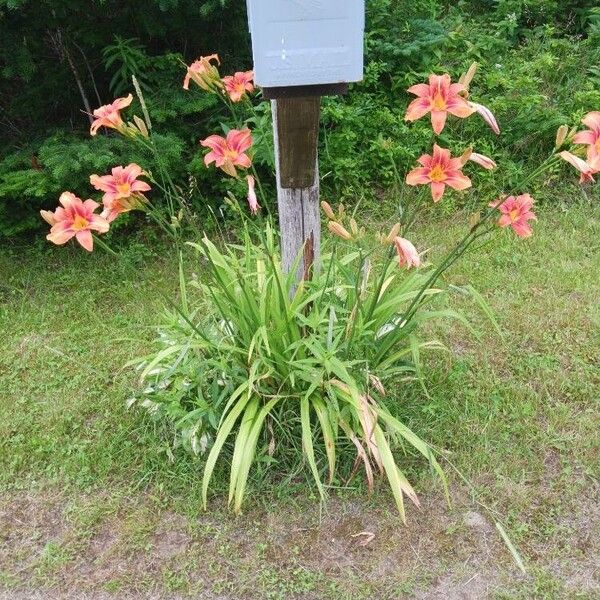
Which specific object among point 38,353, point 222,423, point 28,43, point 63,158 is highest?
point 28,43

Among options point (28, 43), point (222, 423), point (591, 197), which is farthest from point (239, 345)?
point (591, 197)

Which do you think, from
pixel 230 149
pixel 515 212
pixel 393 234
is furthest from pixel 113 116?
pixel 515 212

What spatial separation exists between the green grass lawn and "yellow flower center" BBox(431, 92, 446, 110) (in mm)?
1050

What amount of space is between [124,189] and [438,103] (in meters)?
0.92

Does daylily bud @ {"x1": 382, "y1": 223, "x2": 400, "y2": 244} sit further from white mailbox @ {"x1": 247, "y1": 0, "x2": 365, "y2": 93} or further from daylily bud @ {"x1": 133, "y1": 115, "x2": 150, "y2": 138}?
daylily bud @ {"x1": 133, "y1": 115, "x2": 150, "y2": 138}

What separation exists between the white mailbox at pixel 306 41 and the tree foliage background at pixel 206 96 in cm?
145

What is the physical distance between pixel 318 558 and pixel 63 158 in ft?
7.58

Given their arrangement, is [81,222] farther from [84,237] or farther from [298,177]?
[298,177]

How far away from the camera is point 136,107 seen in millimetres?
3676

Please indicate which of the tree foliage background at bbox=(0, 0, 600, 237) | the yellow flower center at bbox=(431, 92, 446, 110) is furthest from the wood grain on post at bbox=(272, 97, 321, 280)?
the tree foliage background at bbox=(0, 0, 600, 237)

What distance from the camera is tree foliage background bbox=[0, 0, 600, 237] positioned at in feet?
11.2

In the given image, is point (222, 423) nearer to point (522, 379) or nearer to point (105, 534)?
point (105, 534)

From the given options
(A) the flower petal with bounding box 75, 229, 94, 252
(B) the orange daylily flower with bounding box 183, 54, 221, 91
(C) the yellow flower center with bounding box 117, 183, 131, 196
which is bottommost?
(A) the flower petal with bounding box 75, 229, 94, 252

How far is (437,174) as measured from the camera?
1.89 meters
